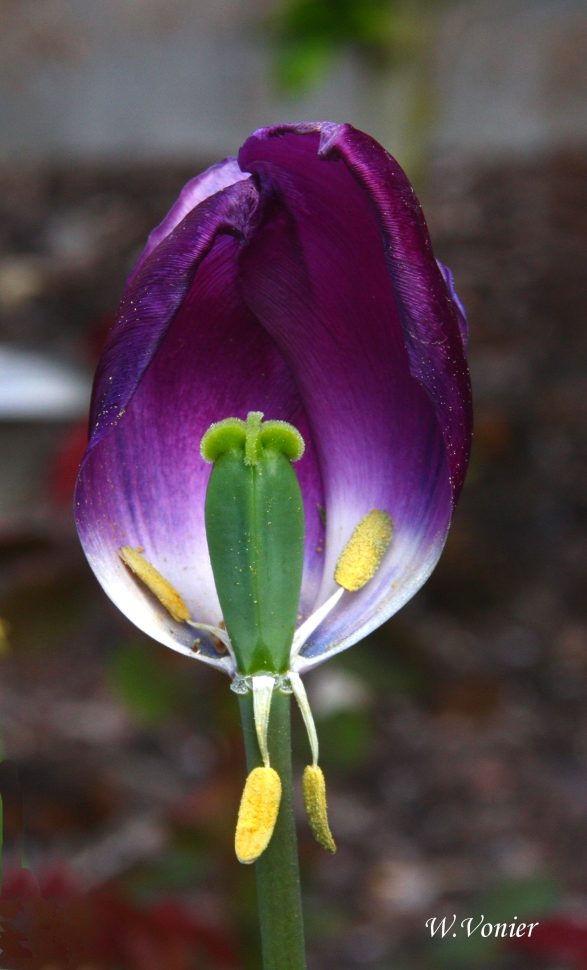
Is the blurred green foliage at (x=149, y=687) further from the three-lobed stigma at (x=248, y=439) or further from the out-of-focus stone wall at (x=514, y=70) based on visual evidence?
the out-of-focus stone wall at (x=514, y=70)

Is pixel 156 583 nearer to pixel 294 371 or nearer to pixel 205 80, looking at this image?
pixel 294 371

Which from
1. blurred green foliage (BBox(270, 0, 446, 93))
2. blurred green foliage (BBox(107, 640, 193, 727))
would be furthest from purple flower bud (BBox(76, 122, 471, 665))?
blurred green foliage (BBox(270, 0, 446, 93))

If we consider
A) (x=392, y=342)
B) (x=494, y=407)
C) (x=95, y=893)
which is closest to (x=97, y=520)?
(x=392, y=342)

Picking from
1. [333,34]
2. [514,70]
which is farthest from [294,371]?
[514,70]

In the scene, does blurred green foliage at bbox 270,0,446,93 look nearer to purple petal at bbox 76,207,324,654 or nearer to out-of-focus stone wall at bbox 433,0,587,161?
out-of-focus stone wall at bbox 433,0,587,161

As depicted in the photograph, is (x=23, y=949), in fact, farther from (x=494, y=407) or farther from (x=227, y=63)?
(x=227, y=63)

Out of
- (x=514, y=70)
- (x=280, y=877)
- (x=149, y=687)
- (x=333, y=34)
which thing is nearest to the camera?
(x=280, y=877)
